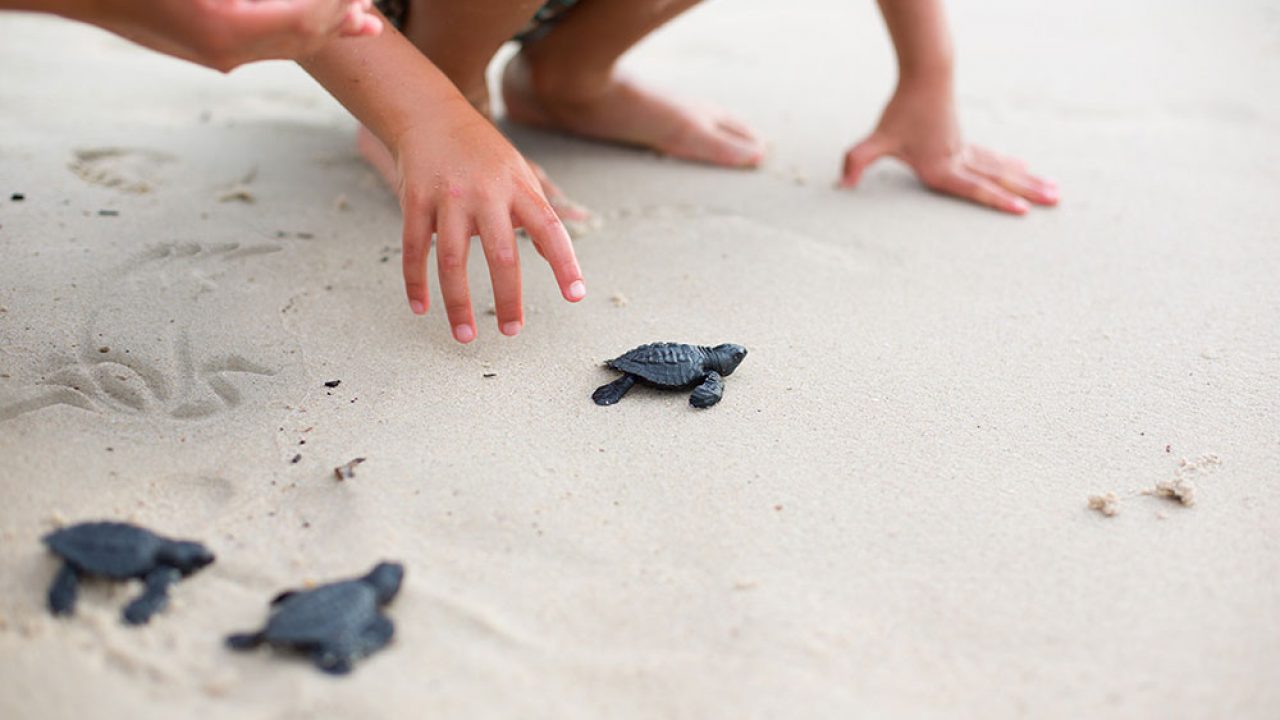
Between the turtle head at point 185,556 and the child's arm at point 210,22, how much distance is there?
19.7 inches

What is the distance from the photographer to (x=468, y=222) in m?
1.34

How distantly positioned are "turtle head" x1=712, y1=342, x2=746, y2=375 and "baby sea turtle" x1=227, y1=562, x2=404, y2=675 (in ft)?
1.86

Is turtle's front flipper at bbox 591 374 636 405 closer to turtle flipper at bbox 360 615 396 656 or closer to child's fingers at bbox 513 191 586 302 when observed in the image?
child's fingers at bbox 513 191 586 302

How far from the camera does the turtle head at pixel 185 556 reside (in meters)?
1.01

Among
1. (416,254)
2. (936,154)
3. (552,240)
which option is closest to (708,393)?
(552,240)

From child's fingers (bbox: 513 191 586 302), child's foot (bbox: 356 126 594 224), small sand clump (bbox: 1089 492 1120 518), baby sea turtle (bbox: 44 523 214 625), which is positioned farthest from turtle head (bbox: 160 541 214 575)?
small sand clump (bbox: 1089 492 1120 518)

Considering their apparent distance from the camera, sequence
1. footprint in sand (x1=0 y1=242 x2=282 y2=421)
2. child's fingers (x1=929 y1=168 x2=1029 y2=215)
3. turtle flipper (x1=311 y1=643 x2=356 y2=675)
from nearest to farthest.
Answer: turtle flipper (x1=311 y1=643 x2=356 y2=675) → footprint in sand (x1=0 y1=242 x2=282 y2=421) → child's fingers (x1=929 y1=168 x2=1029 y2=215)

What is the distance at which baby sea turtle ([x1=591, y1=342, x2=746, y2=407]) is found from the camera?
1348 mm

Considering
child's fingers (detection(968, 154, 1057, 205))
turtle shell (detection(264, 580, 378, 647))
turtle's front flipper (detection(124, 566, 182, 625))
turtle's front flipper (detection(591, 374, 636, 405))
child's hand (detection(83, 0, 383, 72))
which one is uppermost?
child's hand (detection(83, 0, 383, 72))

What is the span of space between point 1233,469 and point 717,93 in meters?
1.55

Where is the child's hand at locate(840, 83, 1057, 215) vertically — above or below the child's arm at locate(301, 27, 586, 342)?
below

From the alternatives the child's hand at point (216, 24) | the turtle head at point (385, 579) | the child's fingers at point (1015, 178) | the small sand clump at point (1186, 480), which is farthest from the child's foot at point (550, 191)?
the small sand clump at point (1186, 480)

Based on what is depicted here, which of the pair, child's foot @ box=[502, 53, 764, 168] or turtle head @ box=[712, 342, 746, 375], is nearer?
turtle head @ box=[712, 342, 746, 375]

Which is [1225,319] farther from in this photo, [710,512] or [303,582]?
[303,582]
